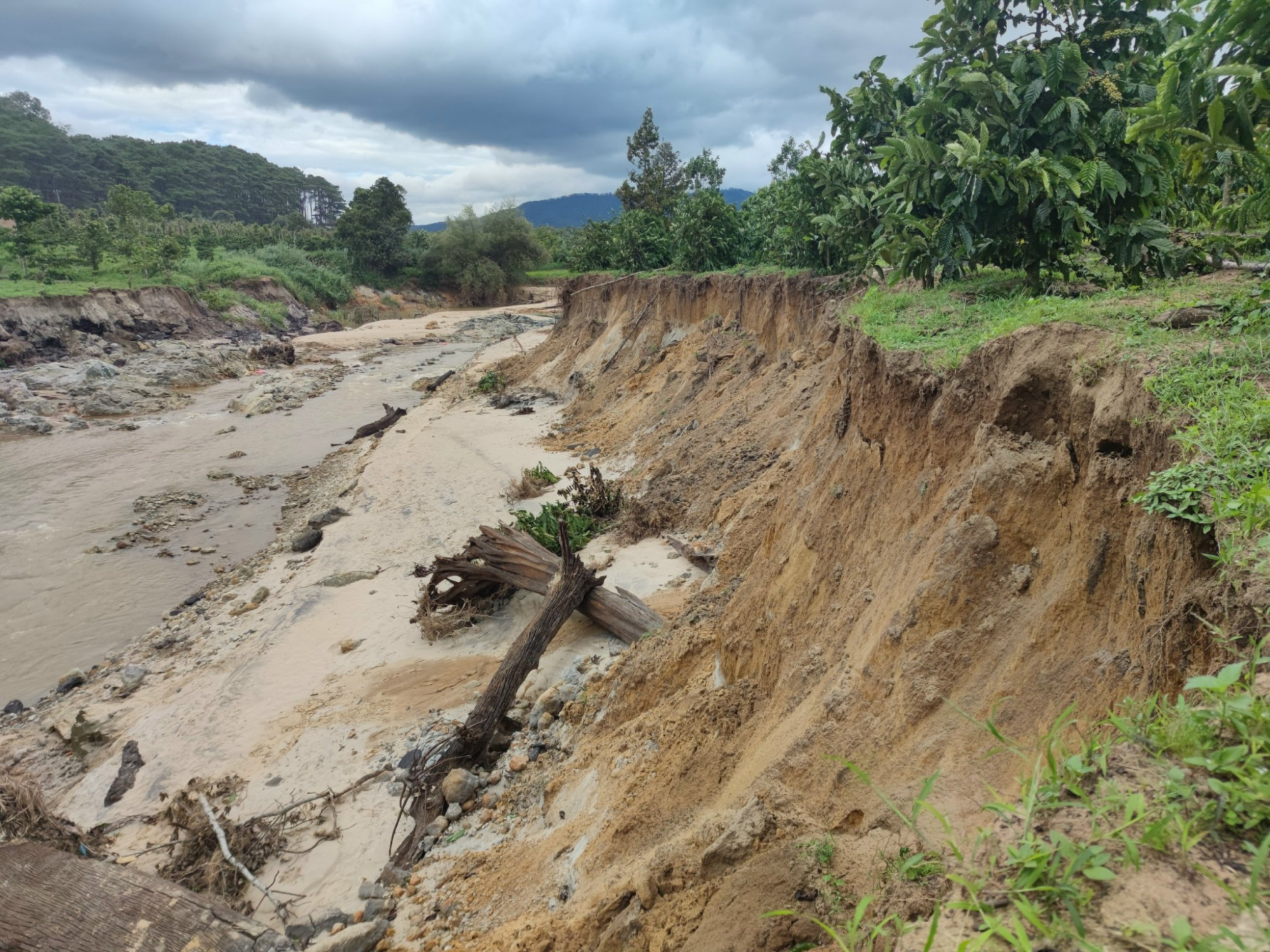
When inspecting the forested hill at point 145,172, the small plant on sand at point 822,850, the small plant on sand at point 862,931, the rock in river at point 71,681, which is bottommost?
the rock in river at point 71,681

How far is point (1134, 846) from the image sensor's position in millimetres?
1682

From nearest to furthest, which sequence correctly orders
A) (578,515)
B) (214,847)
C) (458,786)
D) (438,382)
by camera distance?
(214,847) → (458,786) → (578,515) → (438,382)

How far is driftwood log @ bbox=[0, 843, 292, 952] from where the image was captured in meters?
4.38

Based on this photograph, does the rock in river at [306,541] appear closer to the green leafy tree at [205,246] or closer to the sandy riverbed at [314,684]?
the sandy riverbed at [314,684]

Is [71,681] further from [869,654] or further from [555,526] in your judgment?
[869,654]

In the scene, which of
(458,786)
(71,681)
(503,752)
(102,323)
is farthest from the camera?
(102,323)

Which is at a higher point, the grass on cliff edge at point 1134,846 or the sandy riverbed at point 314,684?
the grass on cliff edge at point 1134,846

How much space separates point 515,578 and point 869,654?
5653mm

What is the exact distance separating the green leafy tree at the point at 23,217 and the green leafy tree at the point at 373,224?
21.0 m

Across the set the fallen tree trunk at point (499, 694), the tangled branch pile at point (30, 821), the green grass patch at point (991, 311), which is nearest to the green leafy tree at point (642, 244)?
the green grass patch at point (991, 311)

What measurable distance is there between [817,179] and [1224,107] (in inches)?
309

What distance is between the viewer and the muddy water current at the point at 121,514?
11375mm

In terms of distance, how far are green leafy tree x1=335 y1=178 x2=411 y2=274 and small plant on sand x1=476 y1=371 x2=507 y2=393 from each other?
120 ft

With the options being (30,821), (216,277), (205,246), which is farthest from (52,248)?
(30,821)
